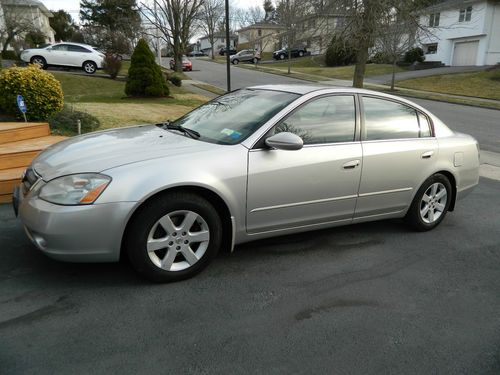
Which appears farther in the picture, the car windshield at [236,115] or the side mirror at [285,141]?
the car windshield at [236,115]

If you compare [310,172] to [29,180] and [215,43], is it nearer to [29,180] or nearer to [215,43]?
[29,180]

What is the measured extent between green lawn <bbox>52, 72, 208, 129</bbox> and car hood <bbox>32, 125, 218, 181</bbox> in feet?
18.0

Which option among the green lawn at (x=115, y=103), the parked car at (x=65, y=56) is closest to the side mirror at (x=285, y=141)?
the green lawn at (x=115, y=103)

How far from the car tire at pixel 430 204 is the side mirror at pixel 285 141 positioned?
1.70m

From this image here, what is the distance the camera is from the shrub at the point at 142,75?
14.9 m

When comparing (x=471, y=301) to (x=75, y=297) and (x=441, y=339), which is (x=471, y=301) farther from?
(x=75, y=297)

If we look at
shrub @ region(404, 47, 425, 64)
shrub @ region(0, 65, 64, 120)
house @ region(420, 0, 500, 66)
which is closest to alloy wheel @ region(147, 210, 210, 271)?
shrub @ region(0, 65, 64, 120)

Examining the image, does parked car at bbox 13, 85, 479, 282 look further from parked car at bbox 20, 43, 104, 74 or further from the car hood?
parked car at bbox 20, 43, 104, 74

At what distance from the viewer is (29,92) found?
737 cm

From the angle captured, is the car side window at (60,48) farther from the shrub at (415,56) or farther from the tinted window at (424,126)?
the shrub at (415,56)

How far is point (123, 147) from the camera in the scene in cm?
345

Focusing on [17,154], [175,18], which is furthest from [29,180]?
[175,18]

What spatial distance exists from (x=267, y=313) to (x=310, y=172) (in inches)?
50.5

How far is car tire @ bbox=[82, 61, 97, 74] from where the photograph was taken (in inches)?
854
